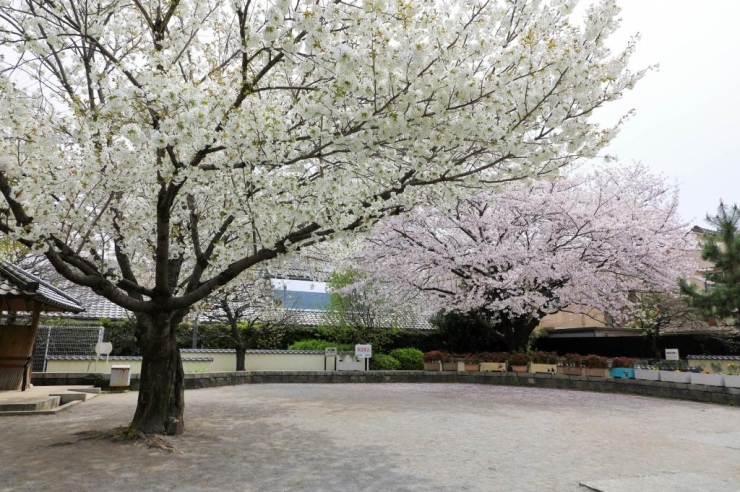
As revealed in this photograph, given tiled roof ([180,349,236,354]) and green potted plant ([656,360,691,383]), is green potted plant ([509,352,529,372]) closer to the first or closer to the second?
green potted plant ([656,360,691,383])

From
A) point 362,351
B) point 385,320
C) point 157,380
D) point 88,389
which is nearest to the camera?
point 157,380

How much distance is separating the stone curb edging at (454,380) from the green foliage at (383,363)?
1.20m

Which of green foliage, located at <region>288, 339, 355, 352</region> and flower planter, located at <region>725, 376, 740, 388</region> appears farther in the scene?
green foliage, located at <region>288, 339, 355, 352</region>

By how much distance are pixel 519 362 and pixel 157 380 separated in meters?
12.4

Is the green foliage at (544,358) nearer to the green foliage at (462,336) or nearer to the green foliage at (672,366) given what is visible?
the green foliage at (672,366)

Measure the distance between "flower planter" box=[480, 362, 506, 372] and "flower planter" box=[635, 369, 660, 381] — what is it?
4184 millimetres

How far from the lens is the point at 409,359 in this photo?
59.3ft

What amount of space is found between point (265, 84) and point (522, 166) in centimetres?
348

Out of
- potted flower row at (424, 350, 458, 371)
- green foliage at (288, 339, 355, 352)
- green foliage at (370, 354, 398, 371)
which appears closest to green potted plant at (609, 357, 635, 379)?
potted flower row at (424, 350, 458, 371)

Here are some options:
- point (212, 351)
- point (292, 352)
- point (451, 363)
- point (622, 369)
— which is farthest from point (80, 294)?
point (622, 369)

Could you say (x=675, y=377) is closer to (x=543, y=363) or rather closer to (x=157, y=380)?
(x=543, y=363)

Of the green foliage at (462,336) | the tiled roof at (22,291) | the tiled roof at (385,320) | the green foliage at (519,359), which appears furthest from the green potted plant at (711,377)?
the tiled roof at (22,291)

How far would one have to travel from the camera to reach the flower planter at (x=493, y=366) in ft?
54.3

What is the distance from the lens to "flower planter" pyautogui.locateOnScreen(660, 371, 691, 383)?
39.7 feet
